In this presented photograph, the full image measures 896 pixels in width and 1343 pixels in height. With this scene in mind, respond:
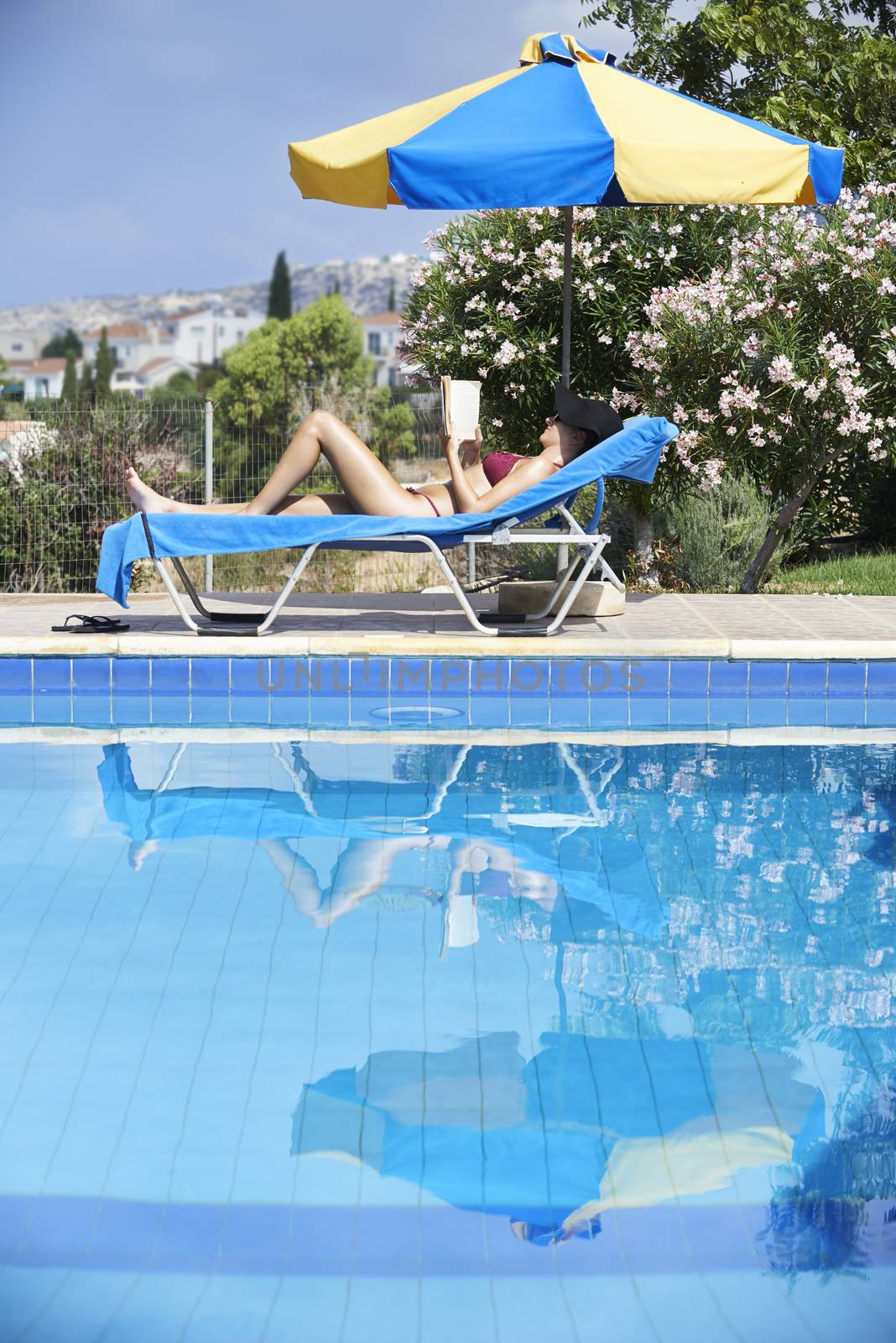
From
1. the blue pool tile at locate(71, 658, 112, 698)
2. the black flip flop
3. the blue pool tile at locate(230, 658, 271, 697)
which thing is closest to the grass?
the blue pool tile at locate(230, 658, 271, 697)

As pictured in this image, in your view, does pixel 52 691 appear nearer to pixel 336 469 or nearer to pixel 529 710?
pixel 336 469

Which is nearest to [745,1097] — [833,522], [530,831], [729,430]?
[530,831]

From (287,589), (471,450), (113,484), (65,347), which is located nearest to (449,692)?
(287,589)

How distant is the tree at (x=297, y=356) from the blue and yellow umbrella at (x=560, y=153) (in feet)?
134

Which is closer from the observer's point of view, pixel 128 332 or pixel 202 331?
pixel 128 332

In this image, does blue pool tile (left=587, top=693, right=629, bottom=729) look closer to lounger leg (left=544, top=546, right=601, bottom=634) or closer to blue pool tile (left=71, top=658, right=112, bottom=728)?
lounger leg (left=544, top=546, right=601, bottom=634)

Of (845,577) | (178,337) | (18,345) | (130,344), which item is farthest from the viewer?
(18,345)

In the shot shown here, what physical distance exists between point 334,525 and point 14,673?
1444 mm

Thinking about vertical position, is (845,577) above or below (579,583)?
below

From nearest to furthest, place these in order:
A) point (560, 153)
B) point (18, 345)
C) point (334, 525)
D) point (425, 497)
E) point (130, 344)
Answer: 1. point (560, 153)
2. point (334, 525)
3. point (425, 497)
4. point (130, 344)
5. point (18, 345)

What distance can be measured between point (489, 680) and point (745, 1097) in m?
3.38

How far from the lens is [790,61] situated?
13047 millimetres

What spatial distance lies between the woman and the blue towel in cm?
15

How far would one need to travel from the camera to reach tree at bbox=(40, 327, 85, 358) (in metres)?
127
